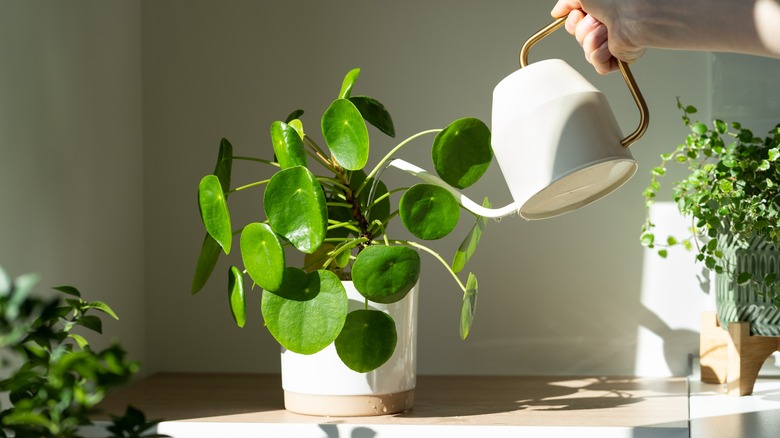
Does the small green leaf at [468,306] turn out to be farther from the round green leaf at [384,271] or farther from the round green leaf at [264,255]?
the round green leaf at [264,255]

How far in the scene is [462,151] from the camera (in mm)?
1198

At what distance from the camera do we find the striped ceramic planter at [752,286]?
141 centimetres

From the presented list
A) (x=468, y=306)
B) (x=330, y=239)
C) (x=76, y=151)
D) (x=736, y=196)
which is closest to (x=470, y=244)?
(x=468, y=306)

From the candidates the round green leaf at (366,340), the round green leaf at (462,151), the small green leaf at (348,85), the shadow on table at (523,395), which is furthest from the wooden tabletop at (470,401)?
the small green leaf at (348,85)

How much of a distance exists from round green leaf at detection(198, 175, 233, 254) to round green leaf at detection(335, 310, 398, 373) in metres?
0.18

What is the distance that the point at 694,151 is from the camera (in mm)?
1472

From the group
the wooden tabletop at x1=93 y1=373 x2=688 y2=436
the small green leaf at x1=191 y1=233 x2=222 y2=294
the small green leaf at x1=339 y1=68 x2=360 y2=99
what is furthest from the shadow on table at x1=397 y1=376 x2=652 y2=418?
the small green leaf at x1=339 y1=68 x2=360 y2=99

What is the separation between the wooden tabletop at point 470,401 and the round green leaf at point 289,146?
1.16 feet

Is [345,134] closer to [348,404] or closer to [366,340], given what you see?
[366,340]

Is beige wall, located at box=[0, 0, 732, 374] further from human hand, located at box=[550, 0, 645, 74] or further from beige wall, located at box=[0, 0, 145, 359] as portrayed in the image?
Result: human hand, located at box=[550, 0, 645, 74]

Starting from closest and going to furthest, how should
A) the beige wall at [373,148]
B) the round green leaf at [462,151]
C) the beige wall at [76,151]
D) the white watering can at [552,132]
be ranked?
the white watering can at [552,132]
the round green leaf at [462,151]
the beige wall at [76,151]
the beige wall at [373,148]

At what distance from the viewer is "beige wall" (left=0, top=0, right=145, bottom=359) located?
1.30 m

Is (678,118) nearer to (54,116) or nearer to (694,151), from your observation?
(694,151)

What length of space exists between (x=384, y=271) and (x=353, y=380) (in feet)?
0.68
